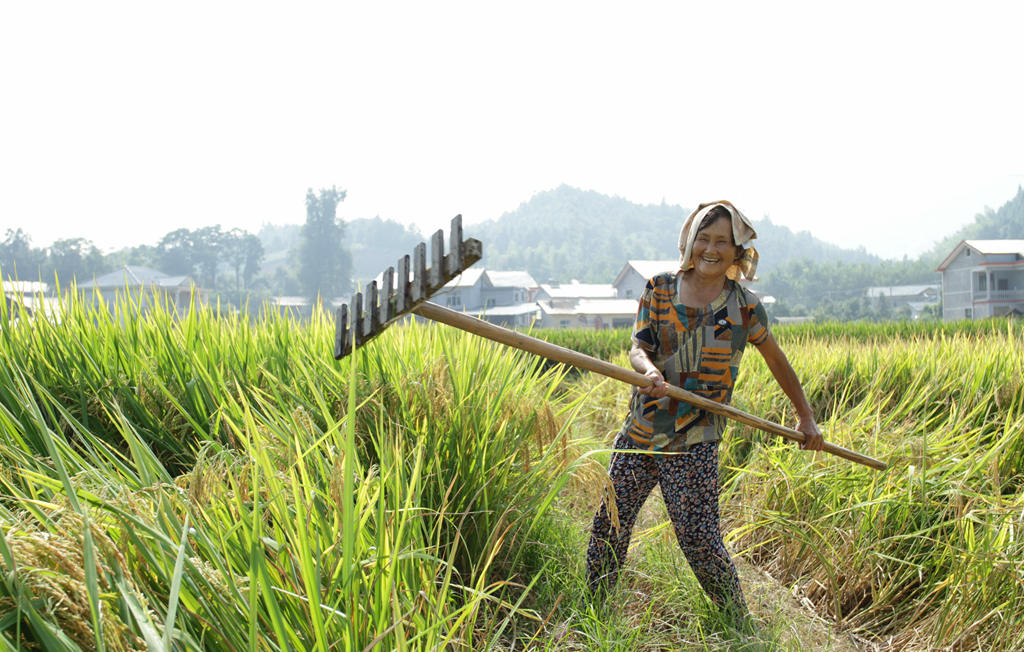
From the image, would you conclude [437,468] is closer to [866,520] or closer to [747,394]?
[866,520]

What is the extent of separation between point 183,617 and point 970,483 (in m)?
3.37

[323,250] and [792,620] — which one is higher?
[323,250]

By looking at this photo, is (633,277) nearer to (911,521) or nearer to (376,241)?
(911,521)

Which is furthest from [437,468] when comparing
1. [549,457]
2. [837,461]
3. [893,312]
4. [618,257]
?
[618,257]

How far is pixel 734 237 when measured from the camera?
2305mm

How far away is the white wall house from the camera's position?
174 feet

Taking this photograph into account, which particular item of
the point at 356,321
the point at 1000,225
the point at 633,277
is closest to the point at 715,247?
the point at 356,321

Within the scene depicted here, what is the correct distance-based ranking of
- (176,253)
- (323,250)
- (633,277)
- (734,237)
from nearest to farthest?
(734,237) < (633,277) < (176,253) < (323,250)

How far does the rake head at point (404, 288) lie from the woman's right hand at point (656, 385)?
775 mm

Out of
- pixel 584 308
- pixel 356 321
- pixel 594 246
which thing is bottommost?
pixel 584 308

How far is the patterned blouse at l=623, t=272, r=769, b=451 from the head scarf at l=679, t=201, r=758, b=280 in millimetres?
64

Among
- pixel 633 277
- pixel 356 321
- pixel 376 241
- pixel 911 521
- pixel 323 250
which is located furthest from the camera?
pixel 376 241

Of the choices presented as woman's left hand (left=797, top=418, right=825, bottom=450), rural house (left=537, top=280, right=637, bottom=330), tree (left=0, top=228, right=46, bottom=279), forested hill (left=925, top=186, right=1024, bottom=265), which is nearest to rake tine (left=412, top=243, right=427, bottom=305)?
woman's left hand (left=797, top=418, right=825, bottom=450)

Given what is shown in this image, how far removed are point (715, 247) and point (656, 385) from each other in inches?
20.6
